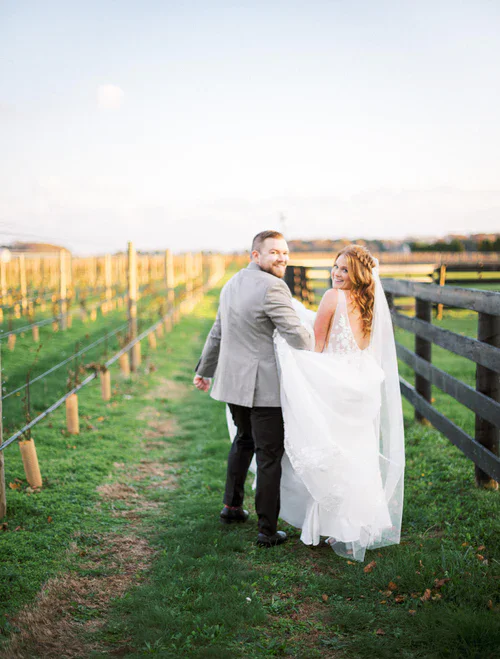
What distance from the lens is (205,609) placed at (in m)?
2.84

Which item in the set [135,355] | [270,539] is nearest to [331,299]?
[270,539]

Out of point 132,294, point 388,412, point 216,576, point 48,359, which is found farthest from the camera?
point 48,359

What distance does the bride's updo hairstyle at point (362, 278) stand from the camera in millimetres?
3396

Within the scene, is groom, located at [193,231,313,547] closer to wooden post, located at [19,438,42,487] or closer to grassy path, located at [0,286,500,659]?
grassy path, located at [0,286,500,659]

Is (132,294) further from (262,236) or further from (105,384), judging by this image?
(262,236)

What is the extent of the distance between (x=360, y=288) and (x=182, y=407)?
4.58m

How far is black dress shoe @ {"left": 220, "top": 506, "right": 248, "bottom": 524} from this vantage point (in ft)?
12.7

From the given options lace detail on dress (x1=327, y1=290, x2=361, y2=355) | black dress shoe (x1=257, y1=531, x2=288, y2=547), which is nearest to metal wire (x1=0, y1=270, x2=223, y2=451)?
black dress shoe (x1=257, y1=531, x2=288, y2=547)

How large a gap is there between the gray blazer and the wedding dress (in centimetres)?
9

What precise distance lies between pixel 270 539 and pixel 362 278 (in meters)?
1.67

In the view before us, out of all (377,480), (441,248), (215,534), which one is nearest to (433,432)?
(377,480)

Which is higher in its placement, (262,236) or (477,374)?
(262,236)

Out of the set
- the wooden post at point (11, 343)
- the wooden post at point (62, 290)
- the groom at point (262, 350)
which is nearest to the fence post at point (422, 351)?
the groom at point (262, 350)

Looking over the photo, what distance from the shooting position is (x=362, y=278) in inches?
134
